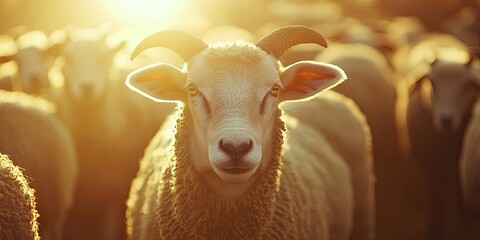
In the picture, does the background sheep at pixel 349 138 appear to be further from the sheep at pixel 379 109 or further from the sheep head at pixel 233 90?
the sheep at pixel 379 109

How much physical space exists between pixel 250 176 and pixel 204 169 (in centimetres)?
28

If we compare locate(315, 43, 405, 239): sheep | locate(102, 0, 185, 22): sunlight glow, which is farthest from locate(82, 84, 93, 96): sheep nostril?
locate(102, 0, 185, 22): sunlight glow

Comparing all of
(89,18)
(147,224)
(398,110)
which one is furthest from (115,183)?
(89,18)

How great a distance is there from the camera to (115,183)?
7.53 m

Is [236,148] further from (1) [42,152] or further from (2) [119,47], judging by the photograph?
(2) [119,47]

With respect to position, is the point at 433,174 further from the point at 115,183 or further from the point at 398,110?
the point at 115,183

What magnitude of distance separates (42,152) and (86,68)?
5.57 ft

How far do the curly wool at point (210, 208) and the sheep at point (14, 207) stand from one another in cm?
83

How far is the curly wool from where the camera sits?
4195mm

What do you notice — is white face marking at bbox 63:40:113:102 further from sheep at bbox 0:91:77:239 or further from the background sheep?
the background sheep

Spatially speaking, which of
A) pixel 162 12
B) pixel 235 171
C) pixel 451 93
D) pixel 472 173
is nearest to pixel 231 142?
pixel 235 171

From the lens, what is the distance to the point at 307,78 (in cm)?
446

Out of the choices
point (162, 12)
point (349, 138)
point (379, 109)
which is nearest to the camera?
point (349, 138)

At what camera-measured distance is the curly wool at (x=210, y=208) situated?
4.20 m
